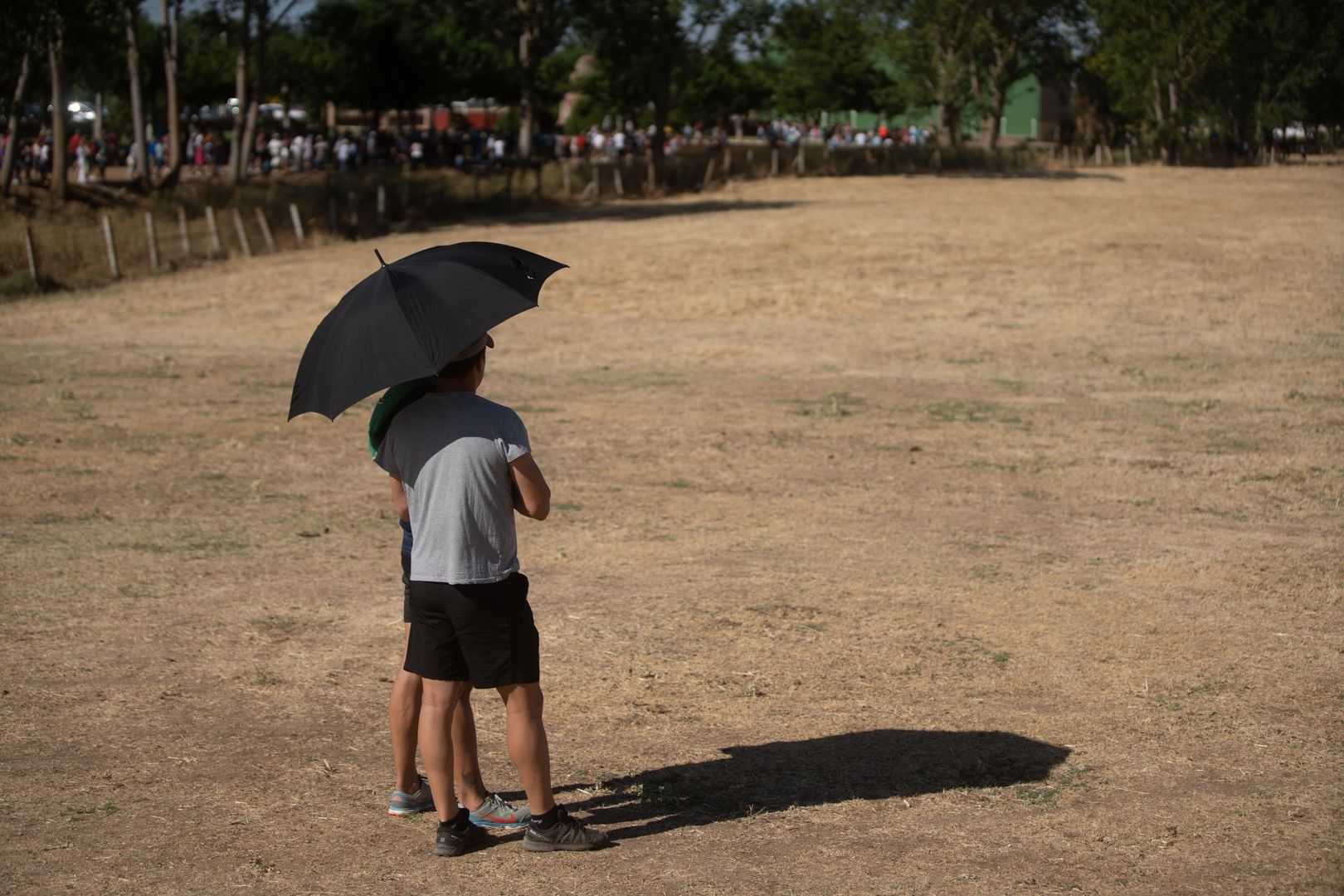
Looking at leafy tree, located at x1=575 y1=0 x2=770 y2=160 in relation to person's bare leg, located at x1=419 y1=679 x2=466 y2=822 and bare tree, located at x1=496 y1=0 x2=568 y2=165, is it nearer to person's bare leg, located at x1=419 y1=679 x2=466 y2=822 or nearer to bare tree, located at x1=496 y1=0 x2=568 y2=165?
bare tree, located at x1=496 y1=0 x2=568 y2=165

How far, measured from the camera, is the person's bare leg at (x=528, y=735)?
4.22m

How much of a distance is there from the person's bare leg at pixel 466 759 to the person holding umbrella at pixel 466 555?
113mm

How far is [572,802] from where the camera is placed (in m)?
4.80

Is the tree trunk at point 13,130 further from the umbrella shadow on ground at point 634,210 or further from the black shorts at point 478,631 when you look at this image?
the black shorts at point 478,631

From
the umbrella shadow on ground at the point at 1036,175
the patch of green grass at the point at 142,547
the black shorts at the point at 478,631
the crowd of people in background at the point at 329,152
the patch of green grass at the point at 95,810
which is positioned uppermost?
the crowd of people in background at the point at 329,152

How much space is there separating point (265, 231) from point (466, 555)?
26483 mm

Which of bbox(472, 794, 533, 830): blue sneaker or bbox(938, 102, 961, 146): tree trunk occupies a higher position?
bbox(938, 102, 961, 146): tree trunk

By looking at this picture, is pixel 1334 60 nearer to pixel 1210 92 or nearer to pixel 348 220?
pixel 1210 92

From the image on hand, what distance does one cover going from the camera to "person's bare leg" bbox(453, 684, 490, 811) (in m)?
4.39

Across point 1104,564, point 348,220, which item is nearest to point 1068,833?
point 1104,564

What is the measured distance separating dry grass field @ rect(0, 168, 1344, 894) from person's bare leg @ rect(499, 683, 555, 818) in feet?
0.95

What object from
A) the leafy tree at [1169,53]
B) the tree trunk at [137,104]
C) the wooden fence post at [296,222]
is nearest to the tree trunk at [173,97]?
the tree trunk at [137,104]

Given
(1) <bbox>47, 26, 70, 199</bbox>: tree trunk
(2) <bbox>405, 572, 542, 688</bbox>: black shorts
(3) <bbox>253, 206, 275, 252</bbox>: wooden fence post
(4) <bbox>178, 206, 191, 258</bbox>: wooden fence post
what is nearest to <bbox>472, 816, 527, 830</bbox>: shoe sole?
(2) <bbox>405, 572, 542, 688</bbox>: black shorts

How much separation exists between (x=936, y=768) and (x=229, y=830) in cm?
251
